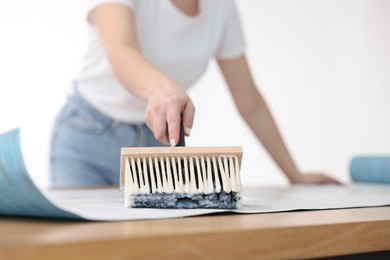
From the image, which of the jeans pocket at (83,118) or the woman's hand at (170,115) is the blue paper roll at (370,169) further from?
the woman's hand at (170,115)

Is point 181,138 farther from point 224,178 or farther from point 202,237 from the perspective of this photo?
point 202,237

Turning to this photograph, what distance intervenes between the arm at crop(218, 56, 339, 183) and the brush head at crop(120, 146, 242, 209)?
2.90ft

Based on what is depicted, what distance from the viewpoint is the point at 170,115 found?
71cm

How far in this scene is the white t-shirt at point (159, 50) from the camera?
1.27 m

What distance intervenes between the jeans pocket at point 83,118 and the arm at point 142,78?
236 mm

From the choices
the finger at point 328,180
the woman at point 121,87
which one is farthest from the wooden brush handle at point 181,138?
the finger at point 328,180

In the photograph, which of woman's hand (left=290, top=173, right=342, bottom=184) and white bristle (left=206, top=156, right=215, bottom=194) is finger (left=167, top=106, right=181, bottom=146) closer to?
white bristle (left=206, top=156, right=215, bottom=194)

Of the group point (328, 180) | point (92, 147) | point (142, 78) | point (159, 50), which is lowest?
point (328, 180)

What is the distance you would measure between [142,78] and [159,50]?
0.46m

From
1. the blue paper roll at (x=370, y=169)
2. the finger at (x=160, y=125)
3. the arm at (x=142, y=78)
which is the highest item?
the arm at (x=142, y=78)

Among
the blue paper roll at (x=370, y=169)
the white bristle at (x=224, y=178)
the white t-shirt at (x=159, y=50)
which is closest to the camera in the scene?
the white bristle at (x=224, y=178)

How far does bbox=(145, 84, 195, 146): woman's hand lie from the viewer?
0.71 m

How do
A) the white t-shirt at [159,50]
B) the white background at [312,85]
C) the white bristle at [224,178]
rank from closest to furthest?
the white bristle at [224,178] < the white t-shirt at [159,50] < the white background at [312,85]

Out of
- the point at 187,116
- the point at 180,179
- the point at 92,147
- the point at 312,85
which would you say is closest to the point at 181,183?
the point at 180,179
